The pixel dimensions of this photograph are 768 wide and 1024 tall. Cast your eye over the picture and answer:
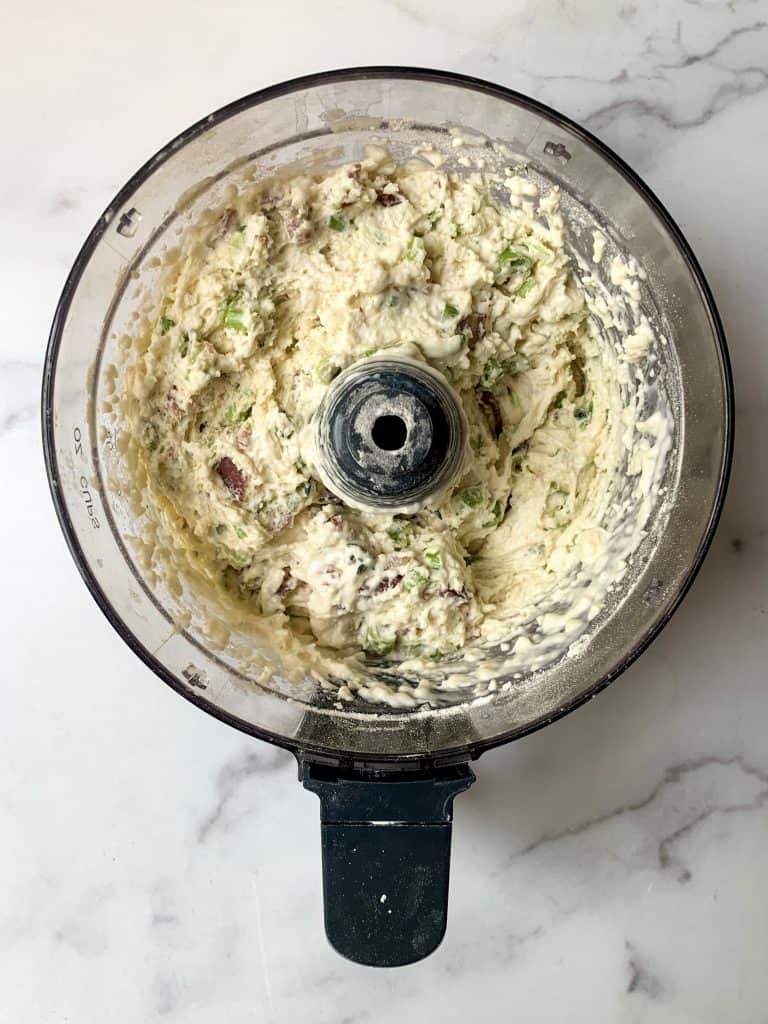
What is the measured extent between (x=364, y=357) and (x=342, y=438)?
0.13 metres

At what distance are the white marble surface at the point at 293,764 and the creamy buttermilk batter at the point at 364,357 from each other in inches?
10.5

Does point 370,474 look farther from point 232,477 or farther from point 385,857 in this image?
point 385,857

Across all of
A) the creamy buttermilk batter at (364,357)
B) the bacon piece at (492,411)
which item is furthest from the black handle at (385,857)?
the bacon piece at (492,411)

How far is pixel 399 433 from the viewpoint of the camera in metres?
1.27

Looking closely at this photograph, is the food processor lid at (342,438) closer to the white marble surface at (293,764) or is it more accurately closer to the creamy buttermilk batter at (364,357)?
the creamy buttermilk batter at (364,357)

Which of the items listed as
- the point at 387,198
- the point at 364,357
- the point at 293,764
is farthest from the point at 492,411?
the point at 293,764

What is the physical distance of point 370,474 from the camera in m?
1.26

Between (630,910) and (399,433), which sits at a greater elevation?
(399,433)

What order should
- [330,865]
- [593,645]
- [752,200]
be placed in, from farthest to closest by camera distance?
[752,200]
[593,645]
[330,865]

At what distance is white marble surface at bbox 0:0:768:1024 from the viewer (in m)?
1.47

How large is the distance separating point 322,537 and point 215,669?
24cm

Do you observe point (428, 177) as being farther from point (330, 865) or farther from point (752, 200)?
point (330, 865)

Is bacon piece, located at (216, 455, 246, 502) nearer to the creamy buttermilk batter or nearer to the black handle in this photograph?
the creamy buttermilk batter

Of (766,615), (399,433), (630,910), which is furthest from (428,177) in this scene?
(630,910)
